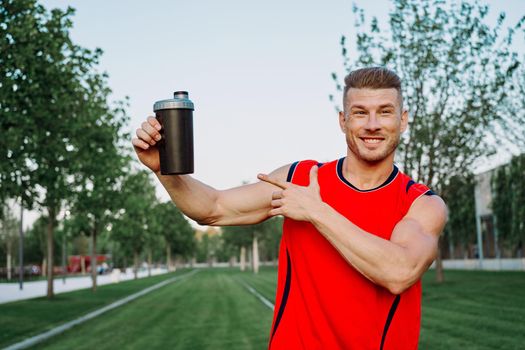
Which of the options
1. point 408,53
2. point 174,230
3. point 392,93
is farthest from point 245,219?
point 174,230

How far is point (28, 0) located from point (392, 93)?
1596 cm

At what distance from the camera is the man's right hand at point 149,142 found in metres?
2.78

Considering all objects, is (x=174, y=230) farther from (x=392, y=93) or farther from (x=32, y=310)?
(x=392, y=93)

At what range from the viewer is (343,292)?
9.16ft

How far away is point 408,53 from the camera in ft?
87.9

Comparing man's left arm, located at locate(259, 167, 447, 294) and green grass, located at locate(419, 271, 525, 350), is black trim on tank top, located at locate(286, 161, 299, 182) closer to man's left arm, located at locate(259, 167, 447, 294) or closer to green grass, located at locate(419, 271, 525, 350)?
man's left arm, located at locate(259, 167, 447, 294)

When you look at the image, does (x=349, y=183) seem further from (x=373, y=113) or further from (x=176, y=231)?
(x=176, y=231)

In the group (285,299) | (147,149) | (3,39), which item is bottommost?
(285,299)

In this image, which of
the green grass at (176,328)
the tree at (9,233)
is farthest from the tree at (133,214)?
the tree at (9,233)

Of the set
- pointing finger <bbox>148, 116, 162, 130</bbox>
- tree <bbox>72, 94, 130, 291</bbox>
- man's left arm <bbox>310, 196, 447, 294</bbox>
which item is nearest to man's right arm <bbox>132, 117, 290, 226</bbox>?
pointing finger <bbox>148, 116, 162, 130</bbox>

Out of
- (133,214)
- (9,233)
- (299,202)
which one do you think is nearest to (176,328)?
(299,202)

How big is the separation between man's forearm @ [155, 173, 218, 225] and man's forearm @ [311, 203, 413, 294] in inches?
31.6

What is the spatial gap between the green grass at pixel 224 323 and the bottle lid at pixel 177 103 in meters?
9.84

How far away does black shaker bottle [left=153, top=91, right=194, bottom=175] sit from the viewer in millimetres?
2732
